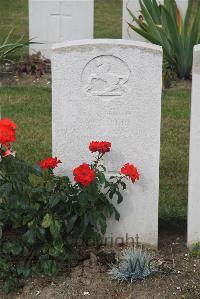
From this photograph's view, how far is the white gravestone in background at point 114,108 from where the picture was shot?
4.66m

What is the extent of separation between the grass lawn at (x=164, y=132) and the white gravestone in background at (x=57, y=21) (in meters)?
1.20

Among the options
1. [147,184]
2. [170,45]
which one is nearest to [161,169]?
[147,184]

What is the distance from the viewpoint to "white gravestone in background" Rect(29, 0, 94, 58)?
9594mm

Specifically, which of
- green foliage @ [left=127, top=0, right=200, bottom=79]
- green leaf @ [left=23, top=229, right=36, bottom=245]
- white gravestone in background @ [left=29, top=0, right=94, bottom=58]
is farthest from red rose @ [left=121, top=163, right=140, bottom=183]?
white gravestone in background @ [left=29, top=0, right=94, bottom=58]

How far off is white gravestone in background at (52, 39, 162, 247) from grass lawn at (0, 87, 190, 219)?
2.34ft

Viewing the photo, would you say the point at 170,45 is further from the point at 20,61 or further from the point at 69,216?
the point at 69,216

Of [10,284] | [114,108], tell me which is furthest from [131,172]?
[10,284]

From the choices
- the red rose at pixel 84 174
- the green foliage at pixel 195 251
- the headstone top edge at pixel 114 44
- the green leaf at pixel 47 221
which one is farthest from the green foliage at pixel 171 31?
the green leaf at pixel 47 221

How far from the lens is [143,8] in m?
9.13

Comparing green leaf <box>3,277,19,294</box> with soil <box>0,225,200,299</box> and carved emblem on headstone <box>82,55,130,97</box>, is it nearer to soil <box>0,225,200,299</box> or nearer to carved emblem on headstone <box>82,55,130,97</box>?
soil <box>0,225,200,299</box>

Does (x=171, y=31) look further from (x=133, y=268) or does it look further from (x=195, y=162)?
(x=133, y=268)

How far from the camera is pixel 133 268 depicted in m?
4.57

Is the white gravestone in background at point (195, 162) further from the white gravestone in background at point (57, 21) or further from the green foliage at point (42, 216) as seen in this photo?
the white gravestone in background at point (57, 21)

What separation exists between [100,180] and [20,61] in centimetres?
516
